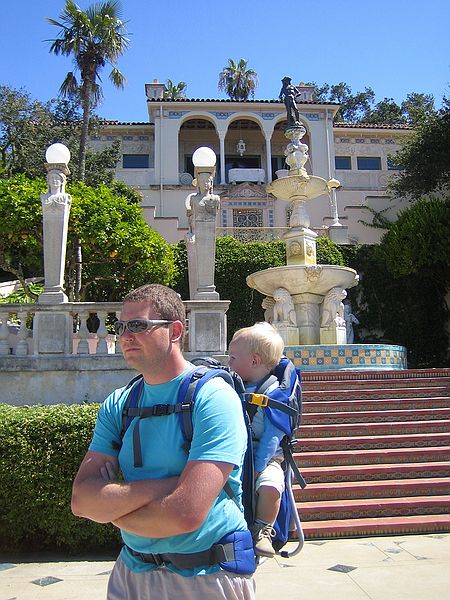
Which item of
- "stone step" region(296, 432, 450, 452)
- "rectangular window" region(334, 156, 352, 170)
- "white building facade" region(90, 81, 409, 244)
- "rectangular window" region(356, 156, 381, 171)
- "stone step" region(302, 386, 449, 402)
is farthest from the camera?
"rectangular window" region(356, 156, 381, 171)

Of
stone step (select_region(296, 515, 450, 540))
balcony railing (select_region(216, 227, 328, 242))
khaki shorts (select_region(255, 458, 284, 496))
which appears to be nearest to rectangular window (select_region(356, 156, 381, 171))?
balcony railing (select_region(216, 227, 328, 242))

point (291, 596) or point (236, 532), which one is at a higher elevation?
point (236, 532)

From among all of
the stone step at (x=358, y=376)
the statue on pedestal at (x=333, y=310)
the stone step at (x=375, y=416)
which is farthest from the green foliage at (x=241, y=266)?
the stone step at (x=375, y=416)

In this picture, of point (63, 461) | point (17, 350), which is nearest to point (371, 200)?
point (17, 350)

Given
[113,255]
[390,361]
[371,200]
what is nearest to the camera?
[390,361]

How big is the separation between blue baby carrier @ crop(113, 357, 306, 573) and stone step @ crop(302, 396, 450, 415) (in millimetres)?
5614

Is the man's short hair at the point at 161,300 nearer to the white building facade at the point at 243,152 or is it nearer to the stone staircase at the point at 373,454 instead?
the stone staircase at the point at 373,454

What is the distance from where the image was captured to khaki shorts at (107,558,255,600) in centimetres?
186

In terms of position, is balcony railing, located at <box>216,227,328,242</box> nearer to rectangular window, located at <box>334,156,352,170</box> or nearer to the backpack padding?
rectangular window, located at <box>334,156,352,170</box>

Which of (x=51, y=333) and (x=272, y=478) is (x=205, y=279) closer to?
(x=51, y=333)

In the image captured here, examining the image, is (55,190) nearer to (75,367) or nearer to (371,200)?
(75,367)

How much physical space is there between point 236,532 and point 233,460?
29 centimetres

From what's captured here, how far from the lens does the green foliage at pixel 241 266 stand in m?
19.1

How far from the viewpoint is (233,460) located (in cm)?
183
